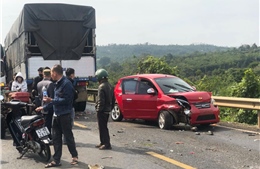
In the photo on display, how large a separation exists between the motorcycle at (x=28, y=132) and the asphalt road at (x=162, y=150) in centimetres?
20

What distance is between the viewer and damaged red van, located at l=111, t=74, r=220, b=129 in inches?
396

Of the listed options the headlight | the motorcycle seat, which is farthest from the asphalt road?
the motorcycle seat

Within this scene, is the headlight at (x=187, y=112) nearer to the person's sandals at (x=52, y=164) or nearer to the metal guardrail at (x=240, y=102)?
the metal guardrail at (x=240, y=102)

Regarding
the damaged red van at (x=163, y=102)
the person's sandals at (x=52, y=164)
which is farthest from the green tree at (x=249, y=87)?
the person's sandals at (x=52, y=164)

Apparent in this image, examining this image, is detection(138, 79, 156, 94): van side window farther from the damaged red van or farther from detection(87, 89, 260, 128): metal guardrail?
detection(87, 89, 260, 128): metal guardrail

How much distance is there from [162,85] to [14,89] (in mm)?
4284

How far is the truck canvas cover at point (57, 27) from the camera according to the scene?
1359 centimetres

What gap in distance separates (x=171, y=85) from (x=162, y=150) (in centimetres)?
372

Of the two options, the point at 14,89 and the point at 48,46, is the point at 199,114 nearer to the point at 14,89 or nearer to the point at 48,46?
the point at 14,89

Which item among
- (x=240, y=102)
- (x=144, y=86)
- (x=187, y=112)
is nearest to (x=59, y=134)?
(x=187, y=112)

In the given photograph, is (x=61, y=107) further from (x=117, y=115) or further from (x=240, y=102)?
(x=240, y=102)

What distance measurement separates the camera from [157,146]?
7.95 m

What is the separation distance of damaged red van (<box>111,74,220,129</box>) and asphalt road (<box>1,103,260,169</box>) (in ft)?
1.10

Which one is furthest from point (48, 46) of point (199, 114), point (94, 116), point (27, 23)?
point (199, 114)
